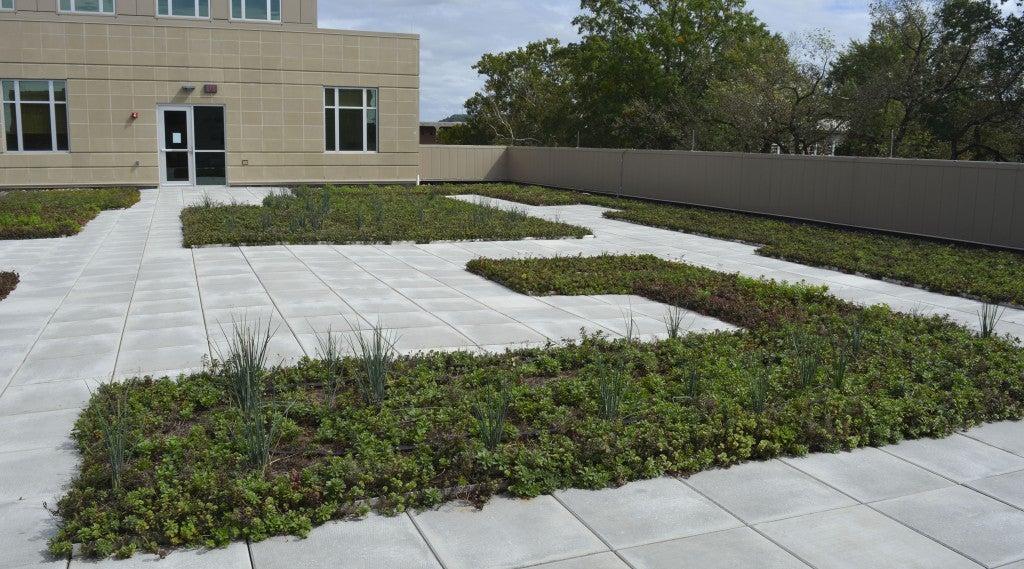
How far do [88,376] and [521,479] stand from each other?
10.7ft

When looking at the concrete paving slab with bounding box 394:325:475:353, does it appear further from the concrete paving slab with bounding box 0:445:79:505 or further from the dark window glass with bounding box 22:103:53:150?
the dark window glass with bounding box 22:103:53:150

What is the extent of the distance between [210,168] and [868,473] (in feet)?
73.7

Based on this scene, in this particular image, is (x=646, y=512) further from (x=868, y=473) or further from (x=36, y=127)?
(x=36, y=127)

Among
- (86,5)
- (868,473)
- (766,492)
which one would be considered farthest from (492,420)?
(86,5)

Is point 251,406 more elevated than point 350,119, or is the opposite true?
point 350,119

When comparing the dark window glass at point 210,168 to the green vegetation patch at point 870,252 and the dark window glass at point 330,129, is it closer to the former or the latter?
the dark window glass at point 330,129

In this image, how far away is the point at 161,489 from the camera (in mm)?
3734

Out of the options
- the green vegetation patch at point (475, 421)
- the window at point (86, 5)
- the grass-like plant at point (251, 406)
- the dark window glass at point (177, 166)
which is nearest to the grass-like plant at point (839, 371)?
the green vegetation patch at point (475, 421)

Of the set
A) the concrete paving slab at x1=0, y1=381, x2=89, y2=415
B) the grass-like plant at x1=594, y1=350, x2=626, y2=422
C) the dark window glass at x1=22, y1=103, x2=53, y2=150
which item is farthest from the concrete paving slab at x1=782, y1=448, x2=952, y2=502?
the dark window glass at x1=22, y1=103, x2=53, y2=150

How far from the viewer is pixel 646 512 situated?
386cm

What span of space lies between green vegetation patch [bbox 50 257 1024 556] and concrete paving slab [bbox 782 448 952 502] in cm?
12

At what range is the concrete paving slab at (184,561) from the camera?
3.29 m

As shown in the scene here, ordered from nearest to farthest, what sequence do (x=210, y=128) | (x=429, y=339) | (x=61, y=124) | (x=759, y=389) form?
(x=759, y=389) < (x=429, y=339) < (x=61, y=124) < (x=210, y=128)

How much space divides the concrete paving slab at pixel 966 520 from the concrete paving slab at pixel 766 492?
0.26 metres
